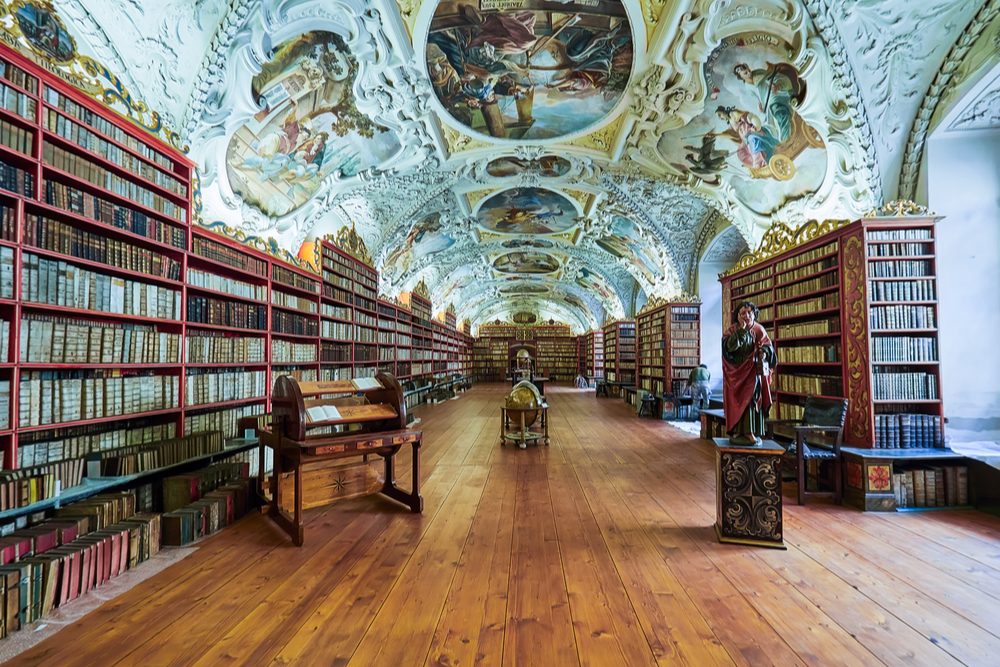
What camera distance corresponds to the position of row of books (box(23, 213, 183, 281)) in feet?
11.3

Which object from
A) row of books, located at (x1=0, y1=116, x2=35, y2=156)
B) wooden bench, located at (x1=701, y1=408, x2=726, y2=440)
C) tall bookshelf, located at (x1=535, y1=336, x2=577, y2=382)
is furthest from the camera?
tall bookshelf, located at (x1=535, y1=336, x2=577, y2=382)

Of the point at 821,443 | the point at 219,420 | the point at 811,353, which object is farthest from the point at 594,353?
the point at 219,420

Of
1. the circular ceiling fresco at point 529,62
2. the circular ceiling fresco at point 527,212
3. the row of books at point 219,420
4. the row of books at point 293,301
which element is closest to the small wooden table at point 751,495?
the row of books at point 219,420

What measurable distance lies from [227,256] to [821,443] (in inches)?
329

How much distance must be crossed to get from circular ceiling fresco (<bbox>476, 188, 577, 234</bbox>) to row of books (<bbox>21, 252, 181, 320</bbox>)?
9.04m

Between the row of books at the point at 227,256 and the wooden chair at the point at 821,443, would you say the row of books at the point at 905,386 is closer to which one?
the wooden chair at the point at 821,443

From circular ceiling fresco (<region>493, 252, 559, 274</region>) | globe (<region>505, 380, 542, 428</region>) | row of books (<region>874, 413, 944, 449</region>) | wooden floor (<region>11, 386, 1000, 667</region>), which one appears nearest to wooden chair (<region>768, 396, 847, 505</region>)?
wooden floor (<region>11, 386, 1000, 667</region>)

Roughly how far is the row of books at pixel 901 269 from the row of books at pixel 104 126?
849cm

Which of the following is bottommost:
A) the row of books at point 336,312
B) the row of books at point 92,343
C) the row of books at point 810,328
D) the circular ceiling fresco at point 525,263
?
the row of books at point 92,343

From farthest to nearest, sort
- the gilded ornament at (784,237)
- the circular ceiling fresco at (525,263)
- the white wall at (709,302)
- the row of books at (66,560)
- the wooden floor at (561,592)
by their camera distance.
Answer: the circular ceiling fresco at (525,263) < the white wall at (709,302) < the gilded ornament at (784,237) < the row of books at (66,560) < the wooden floor at (561,592)

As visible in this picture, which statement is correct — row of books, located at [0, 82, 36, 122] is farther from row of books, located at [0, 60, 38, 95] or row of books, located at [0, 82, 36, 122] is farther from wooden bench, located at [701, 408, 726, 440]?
wooden bench, located at [701, 408, 726, 440]

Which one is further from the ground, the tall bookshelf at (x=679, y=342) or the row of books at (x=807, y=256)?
the row of books at (x=807, y=256)

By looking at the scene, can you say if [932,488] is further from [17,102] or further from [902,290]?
[17,102]

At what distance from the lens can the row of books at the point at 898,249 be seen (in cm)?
530
